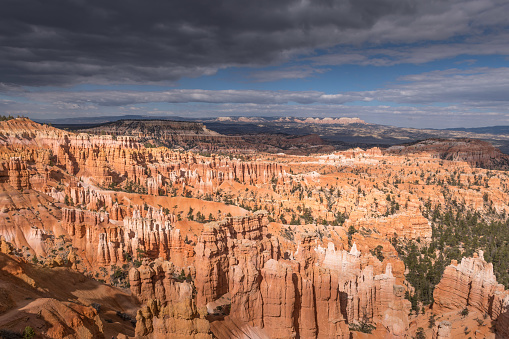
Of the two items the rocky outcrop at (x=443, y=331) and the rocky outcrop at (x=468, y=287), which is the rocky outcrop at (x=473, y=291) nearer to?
the rocky outcrop at (x=468, y=287)

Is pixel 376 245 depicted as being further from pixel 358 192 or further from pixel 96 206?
pixel 96 206

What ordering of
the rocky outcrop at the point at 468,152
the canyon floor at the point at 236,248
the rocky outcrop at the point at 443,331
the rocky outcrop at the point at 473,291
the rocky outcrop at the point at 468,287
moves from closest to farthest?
the canyon floor at the point at 236,248, the rocky outcrop at the point at 443,331, the rocky outcrop at the point at 473,291, the rocky outcrop at the point at 468,287, the rocky outcrop at the point at 468,152

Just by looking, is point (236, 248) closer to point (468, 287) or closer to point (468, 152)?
point (468, 287)

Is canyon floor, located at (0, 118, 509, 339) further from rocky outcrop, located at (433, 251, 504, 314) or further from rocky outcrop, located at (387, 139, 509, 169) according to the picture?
rocky outcrop, located at (387, 139, 509, 169)

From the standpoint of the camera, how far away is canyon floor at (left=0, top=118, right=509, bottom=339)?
885 inches

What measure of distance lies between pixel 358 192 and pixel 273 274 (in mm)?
58192

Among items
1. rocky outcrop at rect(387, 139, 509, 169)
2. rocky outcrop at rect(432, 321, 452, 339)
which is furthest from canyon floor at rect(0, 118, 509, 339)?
rocky outcrop at rect(387, 139, 509, 169)

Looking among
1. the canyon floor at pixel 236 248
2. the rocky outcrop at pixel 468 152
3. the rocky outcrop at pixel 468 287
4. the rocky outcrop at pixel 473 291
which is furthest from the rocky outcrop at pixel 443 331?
the rocky outcrop at pixel 468 152

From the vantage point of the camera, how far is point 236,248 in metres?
30.4

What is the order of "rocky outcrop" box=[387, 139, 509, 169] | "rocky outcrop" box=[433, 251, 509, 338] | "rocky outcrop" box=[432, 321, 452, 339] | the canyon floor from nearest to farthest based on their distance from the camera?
the canyon floor → "rocky outcrop" box=[432, 321, 452, 339] → "rocky outcrop" box=[433, 251, 509, 338] → "rocky outcrop" box=[387, 139, 509, 169]

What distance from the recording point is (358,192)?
255ft

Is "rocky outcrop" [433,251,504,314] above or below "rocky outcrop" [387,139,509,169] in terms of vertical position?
below

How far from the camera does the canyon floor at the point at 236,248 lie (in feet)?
73.8

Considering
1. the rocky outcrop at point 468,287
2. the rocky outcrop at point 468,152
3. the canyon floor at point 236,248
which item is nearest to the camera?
the canyon floor at point 236,248
